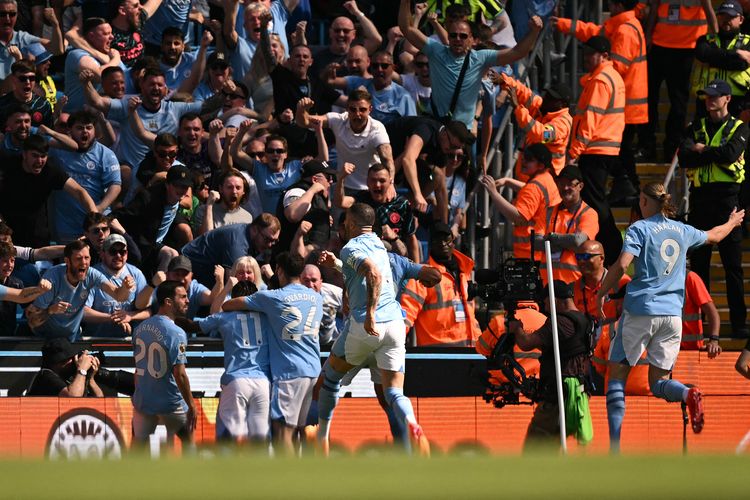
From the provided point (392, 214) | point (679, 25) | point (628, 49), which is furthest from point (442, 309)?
point (679, 25)

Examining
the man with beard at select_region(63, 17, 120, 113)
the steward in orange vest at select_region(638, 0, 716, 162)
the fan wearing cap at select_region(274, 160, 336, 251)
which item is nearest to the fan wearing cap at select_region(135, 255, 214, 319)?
the fan wearing cap at select_region(274, 160, 336, 251)

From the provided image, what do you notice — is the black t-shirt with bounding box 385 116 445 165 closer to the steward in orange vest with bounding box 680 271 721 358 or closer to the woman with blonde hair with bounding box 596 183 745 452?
the steward in orange vest with bounding box 680 271 721 358

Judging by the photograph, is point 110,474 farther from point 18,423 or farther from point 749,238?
point 749,238

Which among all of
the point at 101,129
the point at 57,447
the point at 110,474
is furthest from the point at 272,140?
the point at 110,474

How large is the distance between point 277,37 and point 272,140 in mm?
1986

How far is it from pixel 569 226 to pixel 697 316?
151 centimetres

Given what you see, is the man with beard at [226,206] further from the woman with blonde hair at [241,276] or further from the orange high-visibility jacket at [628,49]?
the orange high-visibility jacket at [628,49]

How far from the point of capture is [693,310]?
15.1 m

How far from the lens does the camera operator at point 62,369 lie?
13.7 metres

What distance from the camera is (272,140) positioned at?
16125 millimetres

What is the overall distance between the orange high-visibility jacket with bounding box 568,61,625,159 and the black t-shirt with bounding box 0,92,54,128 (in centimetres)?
548

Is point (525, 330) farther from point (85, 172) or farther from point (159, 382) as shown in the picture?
point (85, 172)

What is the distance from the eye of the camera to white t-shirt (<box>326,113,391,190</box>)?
53.3ft

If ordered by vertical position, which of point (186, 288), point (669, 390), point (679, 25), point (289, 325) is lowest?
point (669, 390)
